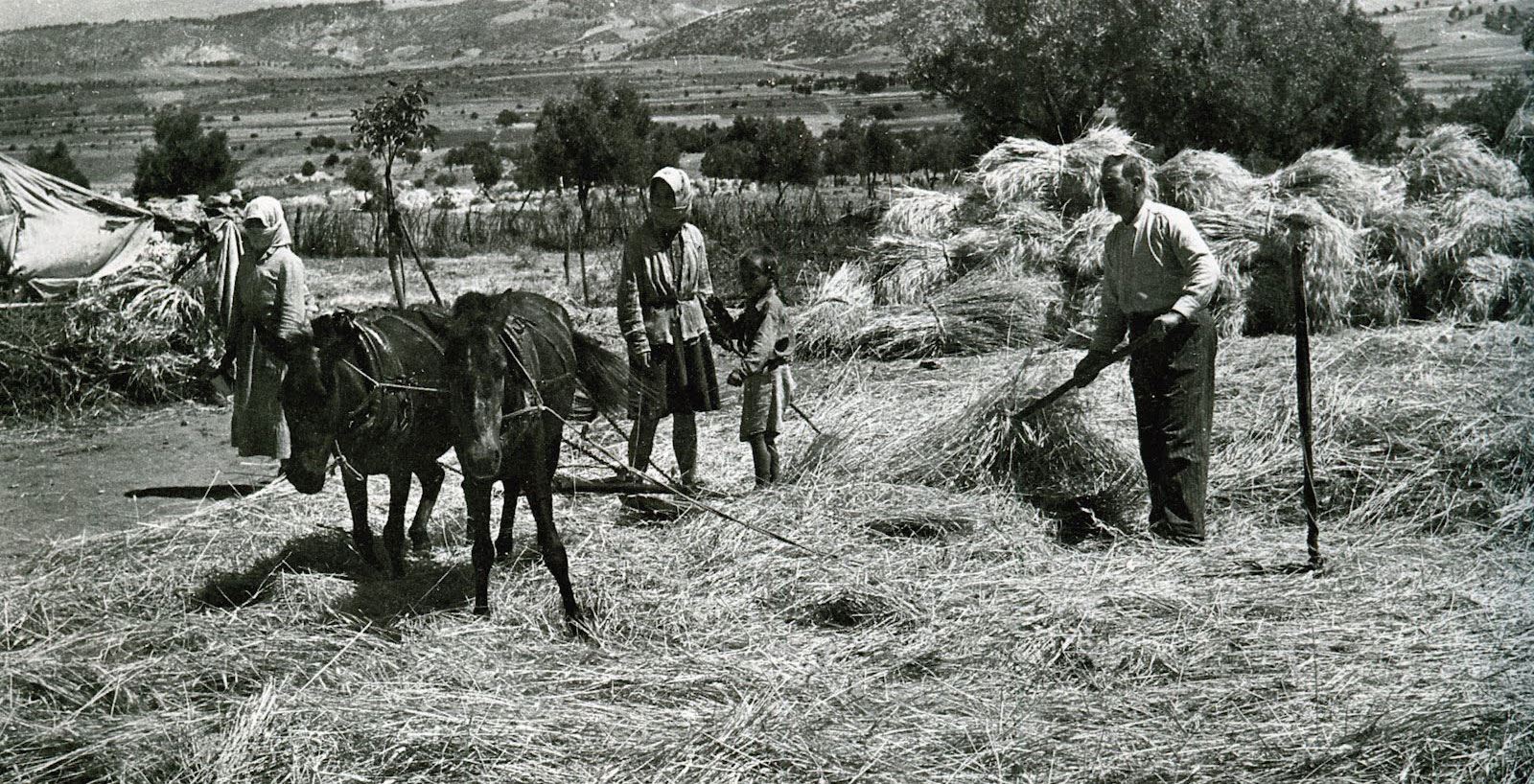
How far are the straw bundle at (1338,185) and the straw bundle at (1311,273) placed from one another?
27cm

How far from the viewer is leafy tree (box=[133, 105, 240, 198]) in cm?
2650

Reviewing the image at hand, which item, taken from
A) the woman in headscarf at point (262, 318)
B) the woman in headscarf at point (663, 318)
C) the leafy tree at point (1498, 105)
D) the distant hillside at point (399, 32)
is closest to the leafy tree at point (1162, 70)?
the leafy tree at point (1498, 105)

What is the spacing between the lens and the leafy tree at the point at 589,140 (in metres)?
18.9

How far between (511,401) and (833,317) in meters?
7.72

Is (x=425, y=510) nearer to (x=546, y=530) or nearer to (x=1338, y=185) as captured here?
(x=546, y=530)

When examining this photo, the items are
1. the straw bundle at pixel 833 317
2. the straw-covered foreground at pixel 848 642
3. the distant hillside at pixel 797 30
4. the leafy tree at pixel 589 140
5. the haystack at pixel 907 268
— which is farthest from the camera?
the distant hillside at pixel 797 30

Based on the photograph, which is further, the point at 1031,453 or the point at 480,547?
the point at 1031,453

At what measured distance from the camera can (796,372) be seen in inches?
420

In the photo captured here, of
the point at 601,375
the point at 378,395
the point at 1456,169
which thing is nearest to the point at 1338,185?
the point at 1456,169

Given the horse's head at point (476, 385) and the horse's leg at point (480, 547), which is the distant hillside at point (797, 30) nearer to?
the horse's leg at point (480, 547)

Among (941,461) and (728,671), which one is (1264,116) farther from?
(728,671)

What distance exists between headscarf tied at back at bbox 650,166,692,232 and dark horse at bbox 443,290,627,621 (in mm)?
836

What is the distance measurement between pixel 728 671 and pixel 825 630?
72cm

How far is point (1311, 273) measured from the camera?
1023 cm
